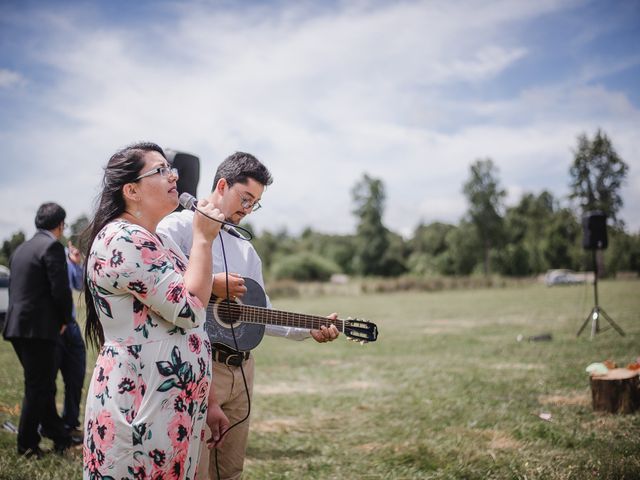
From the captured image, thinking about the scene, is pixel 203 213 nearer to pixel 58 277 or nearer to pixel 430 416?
pixel 58 277

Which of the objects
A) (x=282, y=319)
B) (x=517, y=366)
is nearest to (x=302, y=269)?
(x=517, y=366)

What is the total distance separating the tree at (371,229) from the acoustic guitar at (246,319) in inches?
2970

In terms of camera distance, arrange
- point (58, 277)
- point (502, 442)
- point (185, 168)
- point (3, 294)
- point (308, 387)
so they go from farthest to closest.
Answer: point (3, 294)
point (308, 387)
point (502, 442)
point (58, 277)
point (185, 168)

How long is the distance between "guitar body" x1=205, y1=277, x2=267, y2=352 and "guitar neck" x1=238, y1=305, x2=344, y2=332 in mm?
41

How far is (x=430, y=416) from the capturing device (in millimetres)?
6590

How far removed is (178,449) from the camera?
6.97 feet

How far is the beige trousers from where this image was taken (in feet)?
9.95

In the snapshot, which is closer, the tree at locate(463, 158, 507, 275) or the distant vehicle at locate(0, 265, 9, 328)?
the distant vehicle at locate(0, 265, 9, 328)

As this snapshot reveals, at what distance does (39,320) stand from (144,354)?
139 inches

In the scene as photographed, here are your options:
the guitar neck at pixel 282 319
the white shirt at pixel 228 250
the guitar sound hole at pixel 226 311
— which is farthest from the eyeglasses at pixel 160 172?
the guitar neck at pixel 282 319

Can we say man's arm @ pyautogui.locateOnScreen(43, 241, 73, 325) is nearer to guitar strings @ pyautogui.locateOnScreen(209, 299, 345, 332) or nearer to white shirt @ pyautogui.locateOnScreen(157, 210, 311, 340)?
white shirt @ pyautogui.locateOnScreen(157, 210, 311, 340)

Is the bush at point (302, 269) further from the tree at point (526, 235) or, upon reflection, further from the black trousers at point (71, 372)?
the black trousers at point (71, 372)

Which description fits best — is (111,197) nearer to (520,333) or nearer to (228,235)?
(228,235)

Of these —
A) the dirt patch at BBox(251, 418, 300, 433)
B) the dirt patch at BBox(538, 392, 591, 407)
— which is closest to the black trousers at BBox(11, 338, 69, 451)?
the dirt patch at BBox(251, 418, 300, 433)
